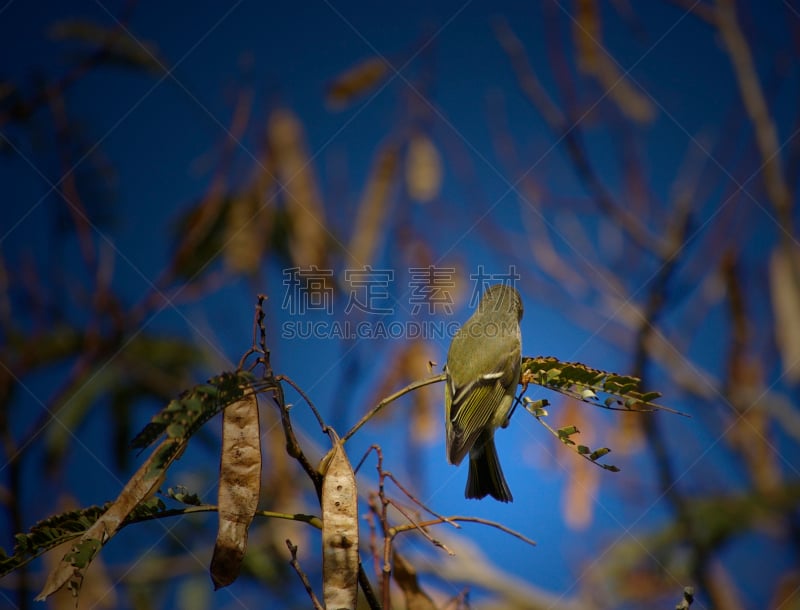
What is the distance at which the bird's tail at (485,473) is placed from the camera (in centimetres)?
283

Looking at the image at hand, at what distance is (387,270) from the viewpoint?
4109 millimetres

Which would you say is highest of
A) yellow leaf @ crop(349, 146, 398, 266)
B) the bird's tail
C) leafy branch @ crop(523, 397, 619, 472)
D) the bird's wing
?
yellow leaf @ crop(349, 146, 398, 266)

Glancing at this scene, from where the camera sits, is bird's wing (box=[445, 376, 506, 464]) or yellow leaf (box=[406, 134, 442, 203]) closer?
bird's wing (box=[445, 376, 506, 464])

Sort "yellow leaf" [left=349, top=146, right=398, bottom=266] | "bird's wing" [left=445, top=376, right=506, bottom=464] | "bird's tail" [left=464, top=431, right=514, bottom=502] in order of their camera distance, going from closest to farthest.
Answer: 1. "bird's wing" [left=445, top=376, right=506, bottom=464]
2. "bird's tail" [left=464, top=431, right=514, bottom=502]
3. "yellow leaf" [left=349, top=146, right=398, bottom=266]

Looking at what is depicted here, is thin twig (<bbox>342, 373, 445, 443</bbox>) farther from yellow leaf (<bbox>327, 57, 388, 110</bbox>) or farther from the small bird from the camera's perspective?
yellow leaf (<bbox>327, 57, 388, 110</bbox>)

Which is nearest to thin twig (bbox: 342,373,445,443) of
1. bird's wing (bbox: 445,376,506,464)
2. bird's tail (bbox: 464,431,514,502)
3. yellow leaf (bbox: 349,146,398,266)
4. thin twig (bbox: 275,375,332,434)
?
thin twig (bbox: 275,375,332,434)

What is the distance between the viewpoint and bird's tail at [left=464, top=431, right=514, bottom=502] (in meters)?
2.83

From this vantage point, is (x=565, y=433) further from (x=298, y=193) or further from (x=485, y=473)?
(x=298, y=193)

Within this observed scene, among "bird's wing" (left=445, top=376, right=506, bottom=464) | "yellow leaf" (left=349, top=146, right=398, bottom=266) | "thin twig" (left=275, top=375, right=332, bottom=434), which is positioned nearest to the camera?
"thin twig" (left=275, top=375, right=332, bottom=434)

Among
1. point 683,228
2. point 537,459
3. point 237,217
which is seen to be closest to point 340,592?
point 683,228

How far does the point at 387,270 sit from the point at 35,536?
302 centimetres

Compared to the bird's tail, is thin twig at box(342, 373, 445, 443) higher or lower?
lower

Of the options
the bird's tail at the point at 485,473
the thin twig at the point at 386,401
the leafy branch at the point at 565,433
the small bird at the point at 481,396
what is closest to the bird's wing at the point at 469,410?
the small bird at the point at 481,396

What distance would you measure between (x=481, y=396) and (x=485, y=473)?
1.10 feet
